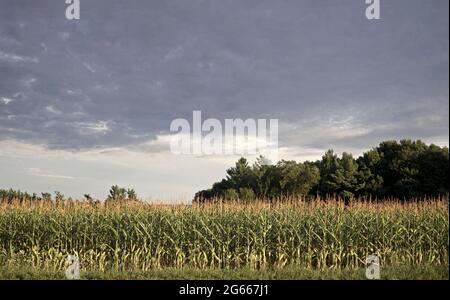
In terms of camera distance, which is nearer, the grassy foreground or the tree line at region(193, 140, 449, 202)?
the grassy foreground

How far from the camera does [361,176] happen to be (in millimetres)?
44781

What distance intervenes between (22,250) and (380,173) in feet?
116

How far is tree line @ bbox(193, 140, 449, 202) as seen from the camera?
42062mm

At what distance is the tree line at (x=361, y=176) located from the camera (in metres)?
42.1

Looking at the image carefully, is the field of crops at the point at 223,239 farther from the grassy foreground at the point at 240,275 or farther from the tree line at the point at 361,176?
the tree line at the point at 361,176

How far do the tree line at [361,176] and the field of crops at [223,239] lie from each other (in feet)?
68.3

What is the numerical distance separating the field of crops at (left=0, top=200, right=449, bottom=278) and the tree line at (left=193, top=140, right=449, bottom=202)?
68.3 feet

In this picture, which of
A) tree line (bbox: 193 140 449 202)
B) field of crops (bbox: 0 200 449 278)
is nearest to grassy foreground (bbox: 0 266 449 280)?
field of crops (bbox: 0 200 449 278)

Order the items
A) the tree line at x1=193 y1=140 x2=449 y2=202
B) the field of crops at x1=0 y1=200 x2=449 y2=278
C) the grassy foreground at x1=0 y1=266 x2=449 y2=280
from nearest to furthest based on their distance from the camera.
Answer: the grassy foreground at x1=0 y1=266 x2=449 y2=280 < the field of crops at x1=0 y1=200 x2=449 y2=278 < the tree line at x1=193 y1=140 x2=449 y2=202

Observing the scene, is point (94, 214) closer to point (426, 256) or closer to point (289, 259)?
point (289, 259)

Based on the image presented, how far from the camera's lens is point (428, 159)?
43.9 m

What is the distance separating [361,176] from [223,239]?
95.0 feet

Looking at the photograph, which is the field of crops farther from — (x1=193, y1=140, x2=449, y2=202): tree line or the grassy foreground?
(x1=193, y1=140, x2=449, y2=202): tree line

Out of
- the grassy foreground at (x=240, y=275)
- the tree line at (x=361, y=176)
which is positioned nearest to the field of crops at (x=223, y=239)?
the grassy foreground at (x=240, y=275)
